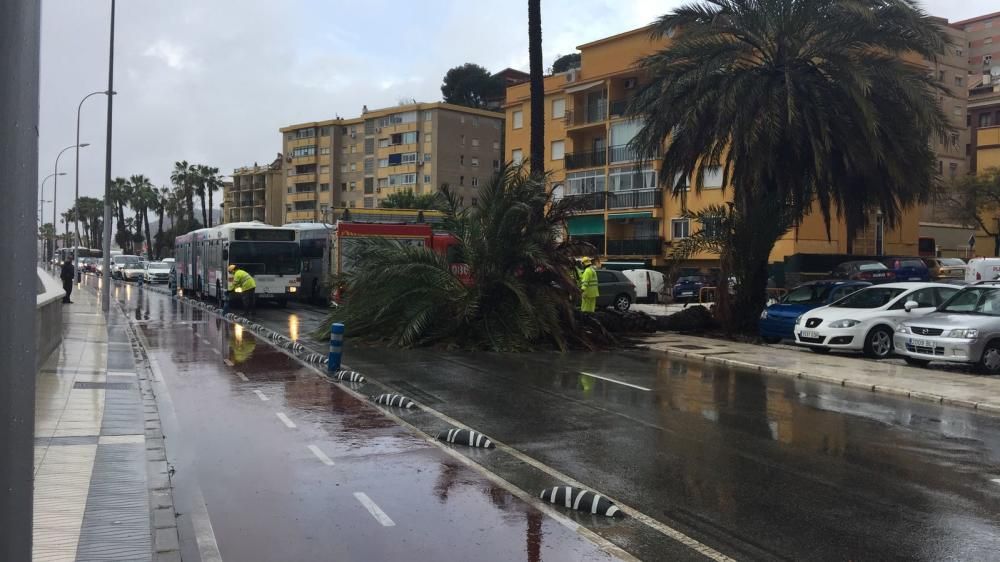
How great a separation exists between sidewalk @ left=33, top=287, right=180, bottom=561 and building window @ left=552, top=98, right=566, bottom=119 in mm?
48337

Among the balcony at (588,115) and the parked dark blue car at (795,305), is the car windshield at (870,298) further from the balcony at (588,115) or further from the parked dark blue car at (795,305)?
the balcony at (588,115)

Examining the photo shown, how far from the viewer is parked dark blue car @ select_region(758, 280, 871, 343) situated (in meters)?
20.7

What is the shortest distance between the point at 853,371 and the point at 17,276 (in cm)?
1577

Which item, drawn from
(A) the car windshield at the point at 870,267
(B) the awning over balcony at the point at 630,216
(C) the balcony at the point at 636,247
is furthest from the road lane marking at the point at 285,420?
(B) the awning over balcony at the point at 630,216

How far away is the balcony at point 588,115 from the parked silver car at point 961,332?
40.2 meters

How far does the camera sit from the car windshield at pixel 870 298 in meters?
18.6

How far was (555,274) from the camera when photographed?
65.8 ft

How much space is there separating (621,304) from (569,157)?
27.4 meters

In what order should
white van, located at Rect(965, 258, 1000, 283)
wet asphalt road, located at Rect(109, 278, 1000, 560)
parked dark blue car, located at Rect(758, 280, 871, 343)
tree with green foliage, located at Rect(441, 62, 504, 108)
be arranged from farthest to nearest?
1. tree with green foliage, located at Rect(441, 62, 504, 108)
2. white van, located at Rect(965, 258, 1000, 283)
3. parked dark blue car, located at Rect(758, 280, 871, 343)
4. wet asphalt road, located at Rect(109, 278, 1000, 560)

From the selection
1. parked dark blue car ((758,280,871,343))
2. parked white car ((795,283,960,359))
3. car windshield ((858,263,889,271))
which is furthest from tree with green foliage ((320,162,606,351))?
car windshield ((858,263,889,271))

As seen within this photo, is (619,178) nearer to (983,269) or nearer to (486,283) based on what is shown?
(983,269)

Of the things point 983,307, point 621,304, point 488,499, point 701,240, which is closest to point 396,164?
point 621,304

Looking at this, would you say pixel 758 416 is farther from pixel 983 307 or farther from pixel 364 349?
pixel 364 349

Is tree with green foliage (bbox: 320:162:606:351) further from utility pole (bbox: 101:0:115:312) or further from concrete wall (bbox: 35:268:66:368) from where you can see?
utility pole (bbox: 101:0:115:312)
